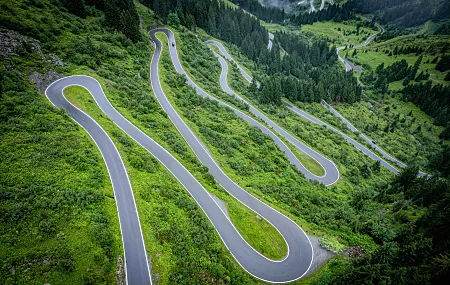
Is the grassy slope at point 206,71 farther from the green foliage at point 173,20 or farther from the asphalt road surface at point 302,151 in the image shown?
the green foliage at point 173,20

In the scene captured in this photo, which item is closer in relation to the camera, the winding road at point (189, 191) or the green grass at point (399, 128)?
the winding road at point (189, 191)

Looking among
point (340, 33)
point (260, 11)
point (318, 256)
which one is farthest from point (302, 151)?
point (340, 33)

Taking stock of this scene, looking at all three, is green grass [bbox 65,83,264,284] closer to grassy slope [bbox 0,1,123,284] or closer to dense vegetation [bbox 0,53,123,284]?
dense vegetation [bbox 0,53,123,284]

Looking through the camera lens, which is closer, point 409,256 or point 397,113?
point 409,256

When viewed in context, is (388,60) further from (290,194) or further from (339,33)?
(290,194)

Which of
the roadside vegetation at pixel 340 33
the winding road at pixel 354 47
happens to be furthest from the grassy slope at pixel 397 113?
the roadside vegetation at pixel 340 33

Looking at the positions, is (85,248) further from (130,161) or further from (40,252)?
(130,161)
